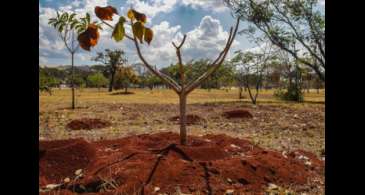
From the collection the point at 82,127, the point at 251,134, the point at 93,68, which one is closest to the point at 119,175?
the point at 251,134

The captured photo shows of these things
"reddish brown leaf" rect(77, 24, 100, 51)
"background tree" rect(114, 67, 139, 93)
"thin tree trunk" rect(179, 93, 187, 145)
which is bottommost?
"thin tree trunk" rect(179, 93, 187, 145)

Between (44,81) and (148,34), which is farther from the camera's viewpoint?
(44,81)

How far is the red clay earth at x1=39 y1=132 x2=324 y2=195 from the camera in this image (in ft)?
12.2

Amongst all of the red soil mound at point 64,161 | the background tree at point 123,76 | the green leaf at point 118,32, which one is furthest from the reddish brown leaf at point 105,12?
the background tree at point 123,76

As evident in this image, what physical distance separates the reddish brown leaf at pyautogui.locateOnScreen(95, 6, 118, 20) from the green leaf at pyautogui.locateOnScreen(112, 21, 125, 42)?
0.31 meters

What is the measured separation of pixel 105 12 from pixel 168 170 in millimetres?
2337

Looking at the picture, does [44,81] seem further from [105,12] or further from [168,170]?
[105,12]

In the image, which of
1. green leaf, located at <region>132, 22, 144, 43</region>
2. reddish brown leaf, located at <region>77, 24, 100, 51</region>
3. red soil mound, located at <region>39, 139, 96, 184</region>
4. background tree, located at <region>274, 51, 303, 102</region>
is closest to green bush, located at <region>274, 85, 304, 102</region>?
background tree, located at <region>274, 51, 303, 102</region>

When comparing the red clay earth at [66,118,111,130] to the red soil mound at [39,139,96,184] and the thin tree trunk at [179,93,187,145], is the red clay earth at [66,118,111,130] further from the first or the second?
the thin tree trunk at [179,93,187,145]

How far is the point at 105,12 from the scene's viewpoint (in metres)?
2.28

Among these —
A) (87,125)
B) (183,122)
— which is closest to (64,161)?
(183,122)

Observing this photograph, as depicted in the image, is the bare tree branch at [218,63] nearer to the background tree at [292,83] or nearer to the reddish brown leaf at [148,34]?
the reddish brown leaf at [148,34]

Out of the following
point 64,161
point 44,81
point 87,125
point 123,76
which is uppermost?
point 123,76
